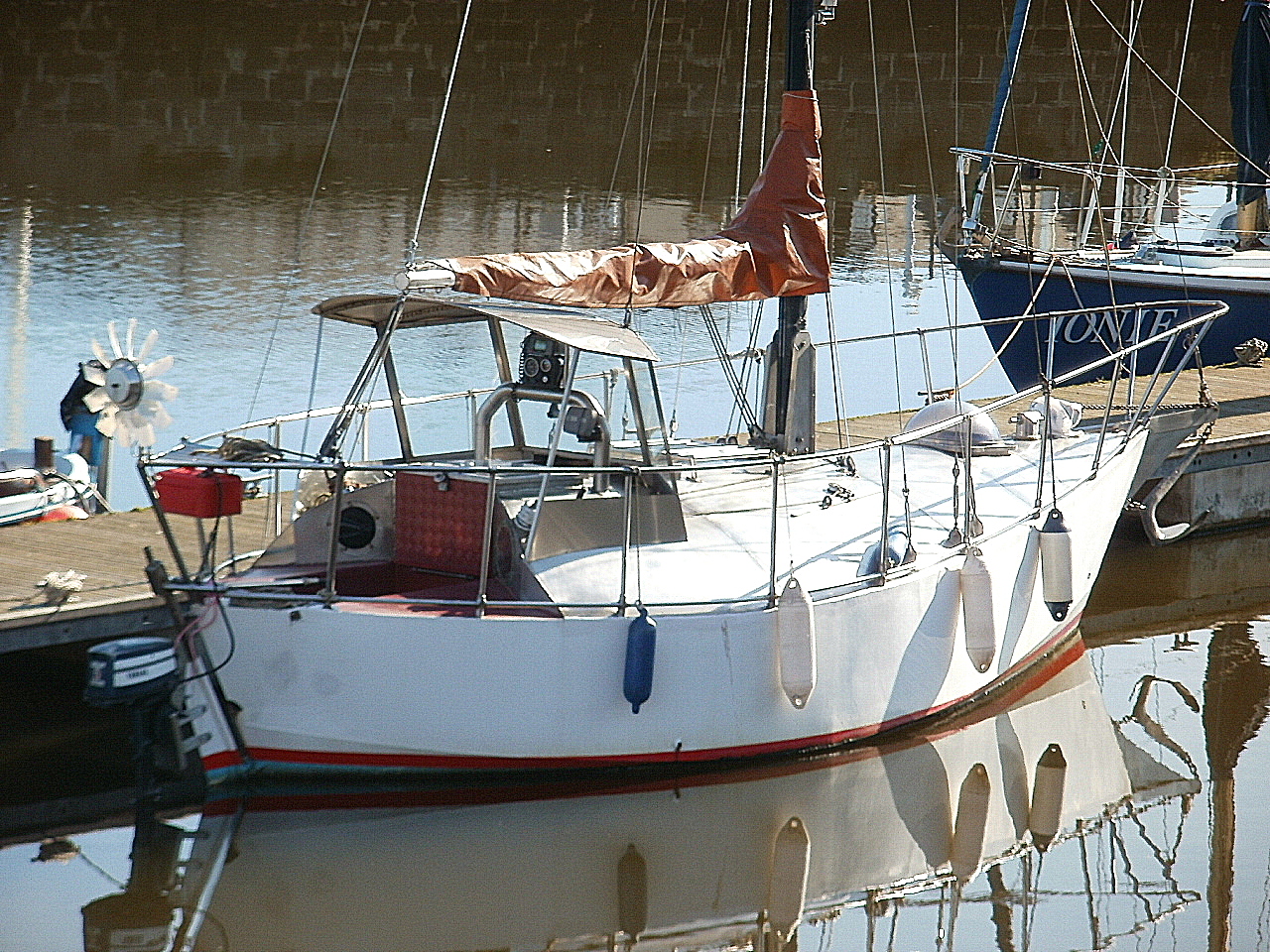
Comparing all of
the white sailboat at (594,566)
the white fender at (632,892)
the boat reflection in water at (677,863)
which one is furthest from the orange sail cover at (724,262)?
the white fender at (632,892)

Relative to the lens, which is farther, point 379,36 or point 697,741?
point 379,36

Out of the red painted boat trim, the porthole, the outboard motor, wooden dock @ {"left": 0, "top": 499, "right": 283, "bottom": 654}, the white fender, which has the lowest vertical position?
the white fender

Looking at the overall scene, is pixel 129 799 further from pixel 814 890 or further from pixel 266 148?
pixel 266 148

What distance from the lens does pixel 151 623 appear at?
991 centimetres

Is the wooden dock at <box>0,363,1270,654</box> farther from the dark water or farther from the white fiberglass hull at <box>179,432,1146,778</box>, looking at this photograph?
the white fiberglass hull at <box>179,432,1146,778</box>

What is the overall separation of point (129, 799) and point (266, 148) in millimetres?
24323

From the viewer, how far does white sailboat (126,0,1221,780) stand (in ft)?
29.5

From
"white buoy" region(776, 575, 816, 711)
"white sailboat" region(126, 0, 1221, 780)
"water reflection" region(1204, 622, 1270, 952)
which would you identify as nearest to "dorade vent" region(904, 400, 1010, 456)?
"white sailboat" region(126, 0, 1221, 780)

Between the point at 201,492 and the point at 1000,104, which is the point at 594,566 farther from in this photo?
the point at 1000,104

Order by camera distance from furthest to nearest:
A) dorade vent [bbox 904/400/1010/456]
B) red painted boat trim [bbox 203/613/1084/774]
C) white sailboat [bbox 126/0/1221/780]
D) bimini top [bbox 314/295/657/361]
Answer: dorade vent [bbox 904/400/1010/456] < red painted boat trim [bbox 203/613/1084/774] < bimini top [bbox 314/295/657/361] < white sailboat [bbox 126/0/1221/780]

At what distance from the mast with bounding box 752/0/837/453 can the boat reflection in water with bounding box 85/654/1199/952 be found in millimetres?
2006

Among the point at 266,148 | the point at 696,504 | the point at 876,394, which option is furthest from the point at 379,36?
the point at 696,504

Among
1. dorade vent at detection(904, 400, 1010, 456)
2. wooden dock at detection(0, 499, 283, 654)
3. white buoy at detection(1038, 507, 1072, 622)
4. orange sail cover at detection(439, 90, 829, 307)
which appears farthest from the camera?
Result: dorade vent at detection(904, 400, 1010, 456)

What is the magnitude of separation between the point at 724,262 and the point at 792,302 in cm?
78
